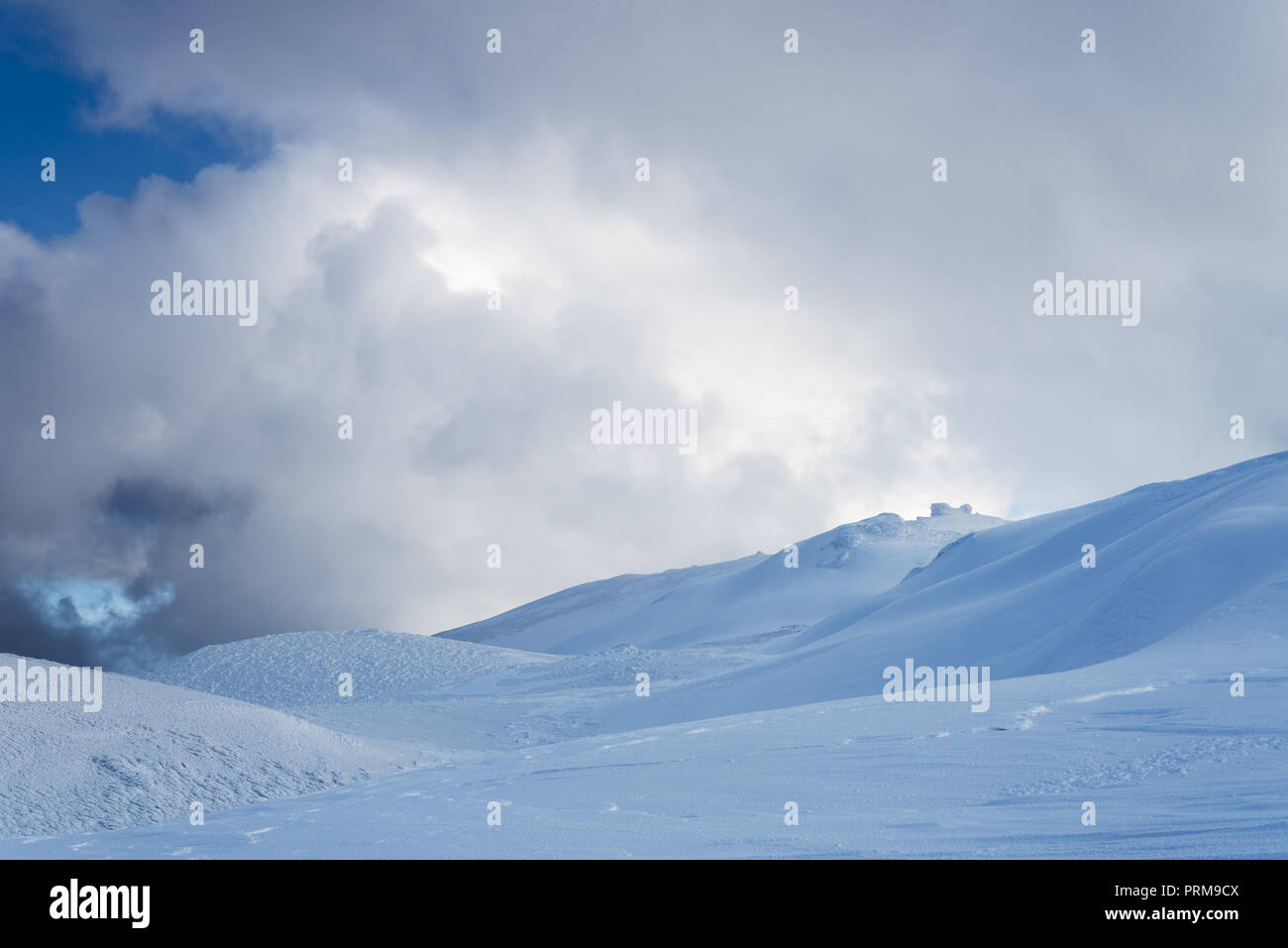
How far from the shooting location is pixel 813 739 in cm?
1278

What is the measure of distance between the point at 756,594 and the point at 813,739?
82.3 metres

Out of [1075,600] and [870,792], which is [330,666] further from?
[870,792]

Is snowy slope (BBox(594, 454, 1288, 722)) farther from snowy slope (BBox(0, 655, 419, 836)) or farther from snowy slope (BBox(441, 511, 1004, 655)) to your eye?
snowy slope (BBox(441, 511, 1004, 655))

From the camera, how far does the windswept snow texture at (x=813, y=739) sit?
26.0 ft

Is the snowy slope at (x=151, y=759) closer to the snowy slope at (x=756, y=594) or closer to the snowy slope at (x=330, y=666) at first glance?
the snowy slope at (x=330, y=666)

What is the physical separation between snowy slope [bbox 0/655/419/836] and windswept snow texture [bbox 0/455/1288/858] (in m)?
0.06

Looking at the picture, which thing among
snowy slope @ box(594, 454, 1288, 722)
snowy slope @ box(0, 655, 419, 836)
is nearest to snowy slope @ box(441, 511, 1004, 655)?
snowy slope @ box(594, 454, 1288, 722)

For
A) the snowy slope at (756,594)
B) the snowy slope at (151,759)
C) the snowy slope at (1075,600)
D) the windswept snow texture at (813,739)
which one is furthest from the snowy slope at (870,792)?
the snowy slope at (756,594)

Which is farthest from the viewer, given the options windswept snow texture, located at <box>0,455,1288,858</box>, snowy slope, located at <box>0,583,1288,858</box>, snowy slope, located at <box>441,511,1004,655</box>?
snowy slope, located at <box>441,511,1004,655</box>

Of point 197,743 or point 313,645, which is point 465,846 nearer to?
point 197,743

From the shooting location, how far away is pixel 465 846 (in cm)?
795

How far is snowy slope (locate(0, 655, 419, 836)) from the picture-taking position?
15.4 metres

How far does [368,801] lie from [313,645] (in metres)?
35.1
